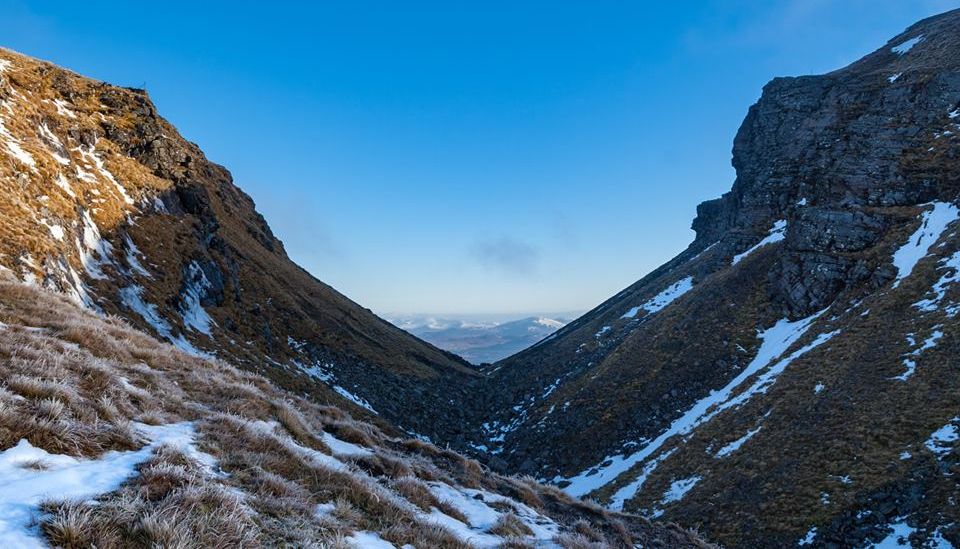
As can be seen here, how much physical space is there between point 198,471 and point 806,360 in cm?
3493

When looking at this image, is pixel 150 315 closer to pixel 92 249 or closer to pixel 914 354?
pixel 92 249

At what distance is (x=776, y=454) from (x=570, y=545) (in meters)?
19.8

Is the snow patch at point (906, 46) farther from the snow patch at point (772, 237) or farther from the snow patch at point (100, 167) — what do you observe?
the snow patch at point (100, 167)

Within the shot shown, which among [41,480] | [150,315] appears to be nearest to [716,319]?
[150,315]

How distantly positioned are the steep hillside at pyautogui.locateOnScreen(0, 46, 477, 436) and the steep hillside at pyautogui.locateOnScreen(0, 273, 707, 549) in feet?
40.0

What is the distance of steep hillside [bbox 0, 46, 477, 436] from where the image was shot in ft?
83.0

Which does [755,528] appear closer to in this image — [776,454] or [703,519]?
[703,519]

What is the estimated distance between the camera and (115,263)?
3030 centimetres

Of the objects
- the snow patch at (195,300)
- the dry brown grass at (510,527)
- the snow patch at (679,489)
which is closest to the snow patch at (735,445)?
the snow patch at (679,489)

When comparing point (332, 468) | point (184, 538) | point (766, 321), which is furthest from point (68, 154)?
point (766, 321)

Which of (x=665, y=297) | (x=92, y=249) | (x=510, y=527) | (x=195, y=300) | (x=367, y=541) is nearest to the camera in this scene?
(x=367, y=541)

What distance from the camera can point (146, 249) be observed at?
34688 millimetres

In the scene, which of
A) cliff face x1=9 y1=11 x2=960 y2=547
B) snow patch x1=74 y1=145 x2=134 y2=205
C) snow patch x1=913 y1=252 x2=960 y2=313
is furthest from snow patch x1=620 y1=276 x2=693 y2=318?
snow patch x1=74 y1=145 x2=134 y2=205

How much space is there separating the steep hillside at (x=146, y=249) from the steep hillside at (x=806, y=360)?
18480 mm
